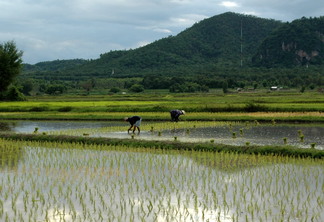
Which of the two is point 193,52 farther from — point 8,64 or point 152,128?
point 152,128

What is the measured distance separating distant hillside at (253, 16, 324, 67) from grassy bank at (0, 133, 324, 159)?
378 ft

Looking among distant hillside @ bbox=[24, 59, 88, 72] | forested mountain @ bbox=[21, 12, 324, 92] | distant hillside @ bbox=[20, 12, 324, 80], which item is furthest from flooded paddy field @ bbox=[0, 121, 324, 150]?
distant hillside @ bbox=[24, 59, 88, 72]

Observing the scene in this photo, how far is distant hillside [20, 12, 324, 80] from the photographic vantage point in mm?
116938

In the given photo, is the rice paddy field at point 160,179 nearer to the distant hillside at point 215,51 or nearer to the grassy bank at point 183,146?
the grassy bank at point 183,146

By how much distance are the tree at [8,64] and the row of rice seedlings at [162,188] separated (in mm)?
33307

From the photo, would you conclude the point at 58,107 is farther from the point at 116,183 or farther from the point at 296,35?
the point at 296,35

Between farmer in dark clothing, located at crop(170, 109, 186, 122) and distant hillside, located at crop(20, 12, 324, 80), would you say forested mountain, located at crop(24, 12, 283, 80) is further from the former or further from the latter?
farmer in dark clothing, located at crop(170, 109, 186, 122)

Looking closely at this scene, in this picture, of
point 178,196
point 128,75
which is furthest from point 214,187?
point 128,75

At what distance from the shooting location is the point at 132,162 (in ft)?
35.1

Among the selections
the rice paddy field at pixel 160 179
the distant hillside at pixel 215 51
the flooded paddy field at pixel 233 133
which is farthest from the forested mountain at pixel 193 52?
the rice paddy field at pixel 160 179

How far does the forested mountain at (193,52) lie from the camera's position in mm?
114750

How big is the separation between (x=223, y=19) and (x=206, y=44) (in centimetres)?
1539

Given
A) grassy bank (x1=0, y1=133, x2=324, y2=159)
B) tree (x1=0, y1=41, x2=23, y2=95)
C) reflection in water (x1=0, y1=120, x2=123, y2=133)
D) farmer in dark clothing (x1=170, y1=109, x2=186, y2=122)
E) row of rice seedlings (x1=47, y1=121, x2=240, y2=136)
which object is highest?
tree (x1=0, y1=41, x2=23, y2=95)

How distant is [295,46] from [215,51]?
80.3 feet
